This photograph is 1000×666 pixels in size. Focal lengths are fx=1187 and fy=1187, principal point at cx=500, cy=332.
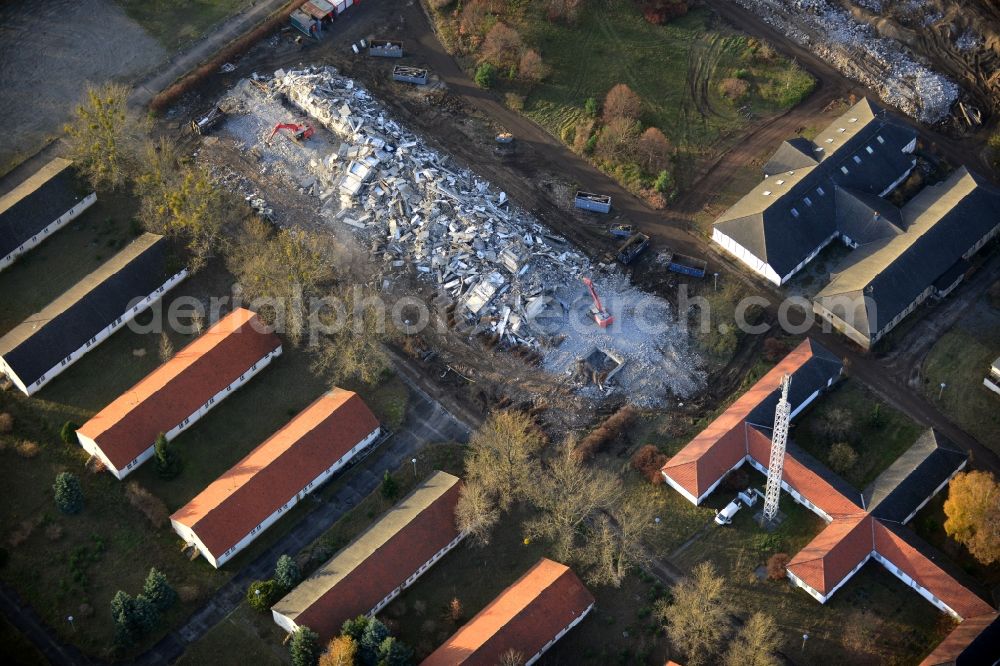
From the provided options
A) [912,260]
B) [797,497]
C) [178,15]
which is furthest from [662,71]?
[178,15]

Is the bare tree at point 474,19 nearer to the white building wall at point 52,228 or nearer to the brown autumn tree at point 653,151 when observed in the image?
the brown autumn tree at point 653,151

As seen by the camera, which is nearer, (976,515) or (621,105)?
(976,515)

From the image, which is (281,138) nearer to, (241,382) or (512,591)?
(241,382)

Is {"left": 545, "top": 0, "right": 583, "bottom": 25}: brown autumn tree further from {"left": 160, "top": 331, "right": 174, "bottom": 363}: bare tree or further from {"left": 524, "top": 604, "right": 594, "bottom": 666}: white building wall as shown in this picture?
{"left": 524, "top": 604, "right": 594, "bottom": 666}: white building wall

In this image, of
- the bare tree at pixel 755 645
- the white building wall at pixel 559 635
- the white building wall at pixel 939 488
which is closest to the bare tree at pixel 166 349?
the white building wall at pixel 559 635

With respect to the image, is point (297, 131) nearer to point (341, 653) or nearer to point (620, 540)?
point (620, 540)

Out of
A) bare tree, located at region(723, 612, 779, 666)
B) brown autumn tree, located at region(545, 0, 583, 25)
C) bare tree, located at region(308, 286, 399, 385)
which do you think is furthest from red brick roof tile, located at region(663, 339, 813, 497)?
brown autumn tree, located at region(545, 0, 583, 25)
